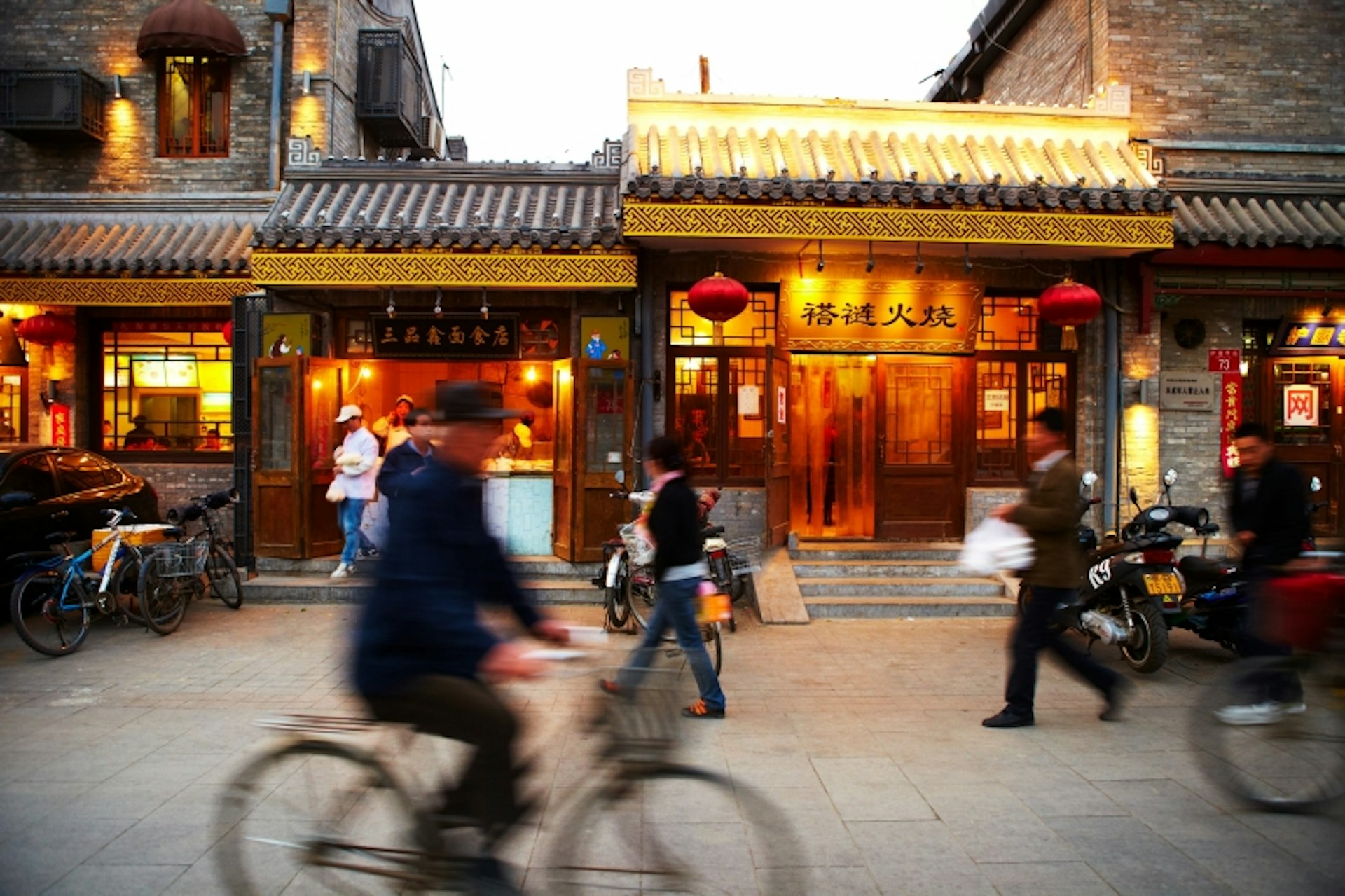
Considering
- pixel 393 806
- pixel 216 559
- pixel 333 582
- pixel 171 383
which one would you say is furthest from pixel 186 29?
pixel 393 806

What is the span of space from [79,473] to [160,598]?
2.19 m

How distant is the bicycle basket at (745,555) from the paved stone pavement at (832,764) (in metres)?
0.69

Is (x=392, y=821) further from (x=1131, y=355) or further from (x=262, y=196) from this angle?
(x=262, y=196)

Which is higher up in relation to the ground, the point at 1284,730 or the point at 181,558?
the point at 181,558

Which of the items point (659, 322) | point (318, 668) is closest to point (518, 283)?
point (659, 322)

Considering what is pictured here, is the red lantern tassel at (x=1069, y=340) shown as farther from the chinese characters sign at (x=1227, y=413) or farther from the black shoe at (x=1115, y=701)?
the black shoe at (x=1115, y=701)

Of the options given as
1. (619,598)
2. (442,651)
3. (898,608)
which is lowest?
(898,608)

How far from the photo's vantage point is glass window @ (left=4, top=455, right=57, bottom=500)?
29.0 ft

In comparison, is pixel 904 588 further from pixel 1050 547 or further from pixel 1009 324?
pixel 1050 547

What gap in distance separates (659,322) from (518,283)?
5.81 feet

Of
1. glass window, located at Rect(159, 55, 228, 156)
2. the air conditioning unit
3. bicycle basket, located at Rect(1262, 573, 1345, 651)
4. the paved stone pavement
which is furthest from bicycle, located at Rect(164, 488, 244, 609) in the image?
bicycle basket, located at Rect(1262, 573, 1345, 651)

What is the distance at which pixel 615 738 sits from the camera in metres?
3.30

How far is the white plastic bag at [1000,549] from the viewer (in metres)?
5.82

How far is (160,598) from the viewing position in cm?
855
